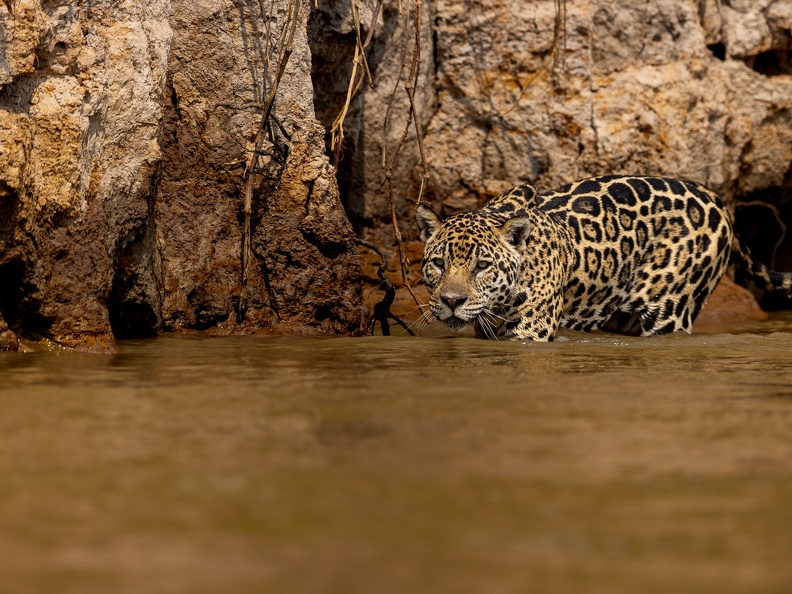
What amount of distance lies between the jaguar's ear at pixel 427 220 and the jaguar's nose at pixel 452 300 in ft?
2.58

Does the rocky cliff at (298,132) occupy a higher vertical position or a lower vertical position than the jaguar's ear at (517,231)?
higher

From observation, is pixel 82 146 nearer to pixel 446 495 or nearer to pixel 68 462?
pixel 68 462

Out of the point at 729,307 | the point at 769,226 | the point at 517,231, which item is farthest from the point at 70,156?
the point at 769,226

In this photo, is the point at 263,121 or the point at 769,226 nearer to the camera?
the point at 263,121

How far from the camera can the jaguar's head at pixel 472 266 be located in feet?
24.7

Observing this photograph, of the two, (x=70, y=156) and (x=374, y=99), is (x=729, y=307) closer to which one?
(x=374, y=99)

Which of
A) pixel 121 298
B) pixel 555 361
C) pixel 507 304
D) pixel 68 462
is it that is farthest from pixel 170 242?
pixel 68 462

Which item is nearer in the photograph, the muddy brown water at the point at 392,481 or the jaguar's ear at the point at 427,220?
the muddy brown water at the point at 392,481

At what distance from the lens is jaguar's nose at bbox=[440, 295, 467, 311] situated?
24.5ft

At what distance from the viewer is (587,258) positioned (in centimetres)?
866

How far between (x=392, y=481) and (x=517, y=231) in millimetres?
4557

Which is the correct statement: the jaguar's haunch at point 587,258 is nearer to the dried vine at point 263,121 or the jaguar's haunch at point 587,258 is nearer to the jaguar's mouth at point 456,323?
the jaguar's mouth at point 456,323

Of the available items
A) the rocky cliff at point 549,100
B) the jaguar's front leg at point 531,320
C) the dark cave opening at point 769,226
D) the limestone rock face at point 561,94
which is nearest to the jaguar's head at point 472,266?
the jaguar's front leg at point 531,320

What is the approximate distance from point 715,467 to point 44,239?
4.18 m
